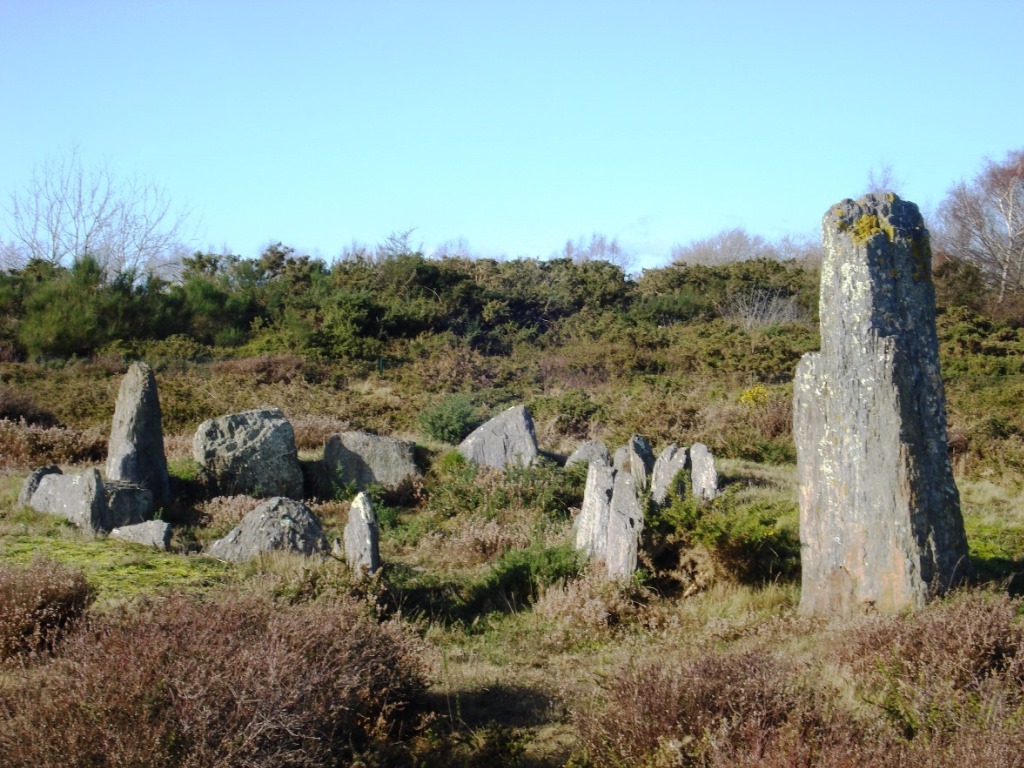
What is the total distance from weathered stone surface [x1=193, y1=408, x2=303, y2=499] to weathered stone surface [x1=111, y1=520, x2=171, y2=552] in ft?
11.1

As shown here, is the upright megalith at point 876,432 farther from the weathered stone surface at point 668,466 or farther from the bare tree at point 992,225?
the bare tree at point 992,225

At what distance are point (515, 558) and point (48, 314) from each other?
20510 mm

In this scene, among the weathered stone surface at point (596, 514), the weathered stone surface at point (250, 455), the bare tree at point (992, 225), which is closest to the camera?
the weathered stone surface at point (596, 514)

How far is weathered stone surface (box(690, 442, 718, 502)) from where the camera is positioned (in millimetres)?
11711

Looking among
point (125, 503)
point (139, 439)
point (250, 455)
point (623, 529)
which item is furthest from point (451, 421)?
point (623, 529)

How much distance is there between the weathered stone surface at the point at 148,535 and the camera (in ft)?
31.5

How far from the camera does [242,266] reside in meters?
36.1

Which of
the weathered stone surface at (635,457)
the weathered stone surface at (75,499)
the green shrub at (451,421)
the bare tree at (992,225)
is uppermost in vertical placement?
the bare tree at (992,225)

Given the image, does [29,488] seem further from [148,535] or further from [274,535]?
[274,535]

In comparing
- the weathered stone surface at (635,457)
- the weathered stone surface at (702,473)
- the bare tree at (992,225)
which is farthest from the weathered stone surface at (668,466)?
the bare tree at (992,225)

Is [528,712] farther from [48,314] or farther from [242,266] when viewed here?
[242,266]

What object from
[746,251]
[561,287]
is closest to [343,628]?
[561,287]

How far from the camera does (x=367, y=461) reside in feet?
46.6

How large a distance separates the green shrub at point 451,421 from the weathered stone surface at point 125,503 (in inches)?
287
